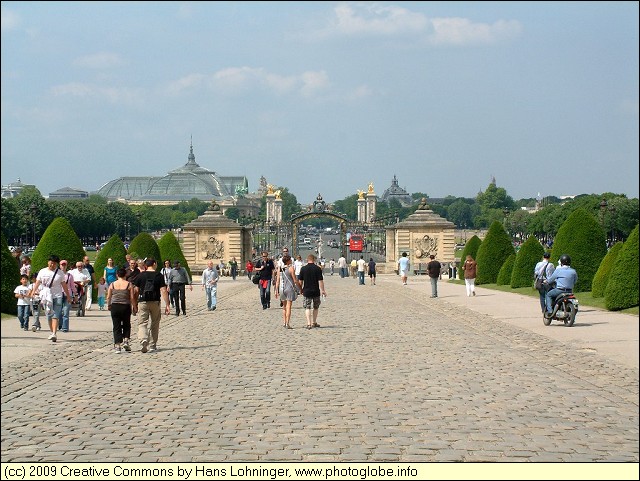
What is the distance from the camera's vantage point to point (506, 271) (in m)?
38.3

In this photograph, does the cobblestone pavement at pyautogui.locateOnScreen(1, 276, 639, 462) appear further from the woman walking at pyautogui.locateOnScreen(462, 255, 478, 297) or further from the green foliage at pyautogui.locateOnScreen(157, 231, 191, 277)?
the green foliage at pyautogui.locateOnScreen(157, 231, 191, 277)

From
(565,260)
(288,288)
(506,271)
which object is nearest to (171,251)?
(506,271)

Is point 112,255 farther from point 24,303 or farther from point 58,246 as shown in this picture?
point 24,303

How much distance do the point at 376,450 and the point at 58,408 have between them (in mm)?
3897

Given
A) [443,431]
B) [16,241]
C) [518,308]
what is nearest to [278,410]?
[443,431]

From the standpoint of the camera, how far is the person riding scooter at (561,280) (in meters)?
19.9

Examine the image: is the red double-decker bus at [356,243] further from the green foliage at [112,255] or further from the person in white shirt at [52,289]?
the person in white shirt at [52,289]

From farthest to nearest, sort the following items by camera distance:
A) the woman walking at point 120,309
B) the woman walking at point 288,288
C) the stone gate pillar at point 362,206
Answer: the stone gate pillar at point 362,206, the woman walking at point 288,288, the woman walking at point 120,309

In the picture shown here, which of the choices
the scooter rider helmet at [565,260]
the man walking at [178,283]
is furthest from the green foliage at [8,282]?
the scooter rider helmet at [565,260]

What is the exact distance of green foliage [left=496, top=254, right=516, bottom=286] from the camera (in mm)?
38188

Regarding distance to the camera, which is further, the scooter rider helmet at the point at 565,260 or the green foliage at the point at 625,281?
the green foliage at the point at 625,281

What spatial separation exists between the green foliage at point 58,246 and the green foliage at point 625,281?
14.1 m

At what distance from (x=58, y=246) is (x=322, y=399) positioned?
19.2 m

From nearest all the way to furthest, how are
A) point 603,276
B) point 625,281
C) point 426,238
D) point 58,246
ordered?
point 625,281
point 603,276
point 58,246
point 426,238
